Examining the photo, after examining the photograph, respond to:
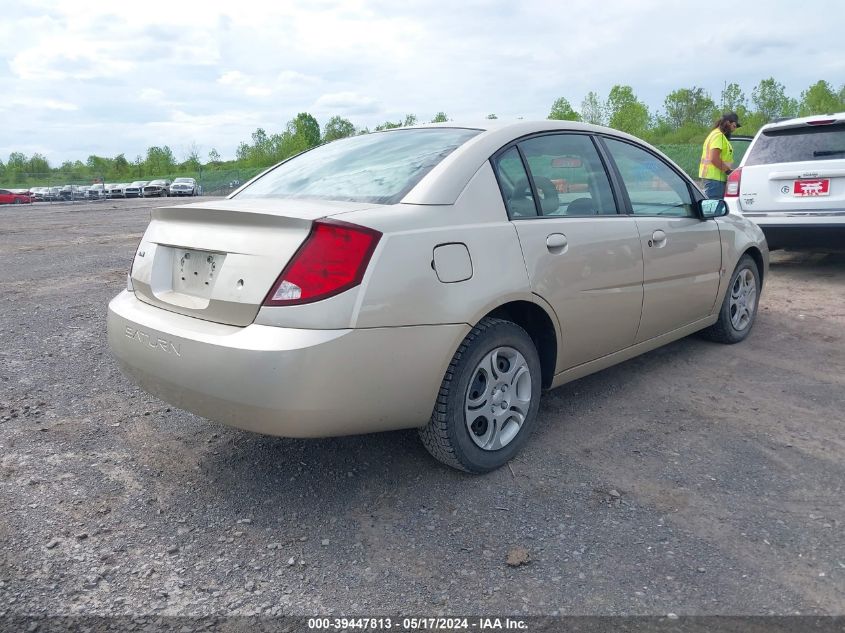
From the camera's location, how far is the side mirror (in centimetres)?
433

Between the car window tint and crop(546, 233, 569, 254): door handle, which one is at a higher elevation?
the car window tint

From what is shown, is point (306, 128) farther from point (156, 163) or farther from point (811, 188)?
point (811, 188)

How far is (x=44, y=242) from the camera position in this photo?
13.4 meters

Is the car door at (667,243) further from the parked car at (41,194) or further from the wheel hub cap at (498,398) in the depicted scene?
the parked car at (41,194)

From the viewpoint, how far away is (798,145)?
7.10 meters

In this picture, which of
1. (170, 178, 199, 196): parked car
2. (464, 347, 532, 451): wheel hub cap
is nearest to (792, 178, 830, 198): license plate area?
(464, 347, 532, 451): wheel hub cap

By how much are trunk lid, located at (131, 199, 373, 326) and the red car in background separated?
4740 centimetres

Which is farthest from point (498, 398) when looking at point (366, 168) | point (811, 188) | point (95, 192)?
point (95, 192)

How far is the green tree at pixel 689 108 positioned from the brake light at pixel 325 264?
81319mm

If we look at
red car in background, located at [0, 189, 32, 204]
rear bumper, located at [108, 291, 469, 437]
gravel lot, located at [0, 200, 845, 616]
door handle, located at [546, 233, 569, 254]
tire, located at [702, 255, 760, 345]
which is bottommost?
gravel lot, located at [0, 200, 845, 616]

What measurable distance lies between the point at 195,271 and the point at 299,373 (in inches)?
30.3

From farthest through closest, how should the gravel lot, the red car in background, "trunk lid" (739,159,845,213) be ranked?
the red car in background
"trunk lid" (739,159,845,213)
the gravel lot

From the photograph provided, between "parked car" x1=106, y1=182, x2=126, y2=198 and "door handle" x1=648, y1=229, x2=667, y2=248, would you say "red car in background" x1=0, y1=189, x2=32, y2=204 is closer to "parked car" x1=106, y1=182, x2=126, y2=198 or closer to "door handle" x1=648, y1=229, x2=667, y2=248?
"parked car" x1=106, y1=182, x2=126, y2=198

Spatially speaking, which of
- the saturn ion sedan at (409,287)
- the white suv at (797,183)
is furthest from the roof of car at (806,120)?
the saturn ion sedan at (409,287)
